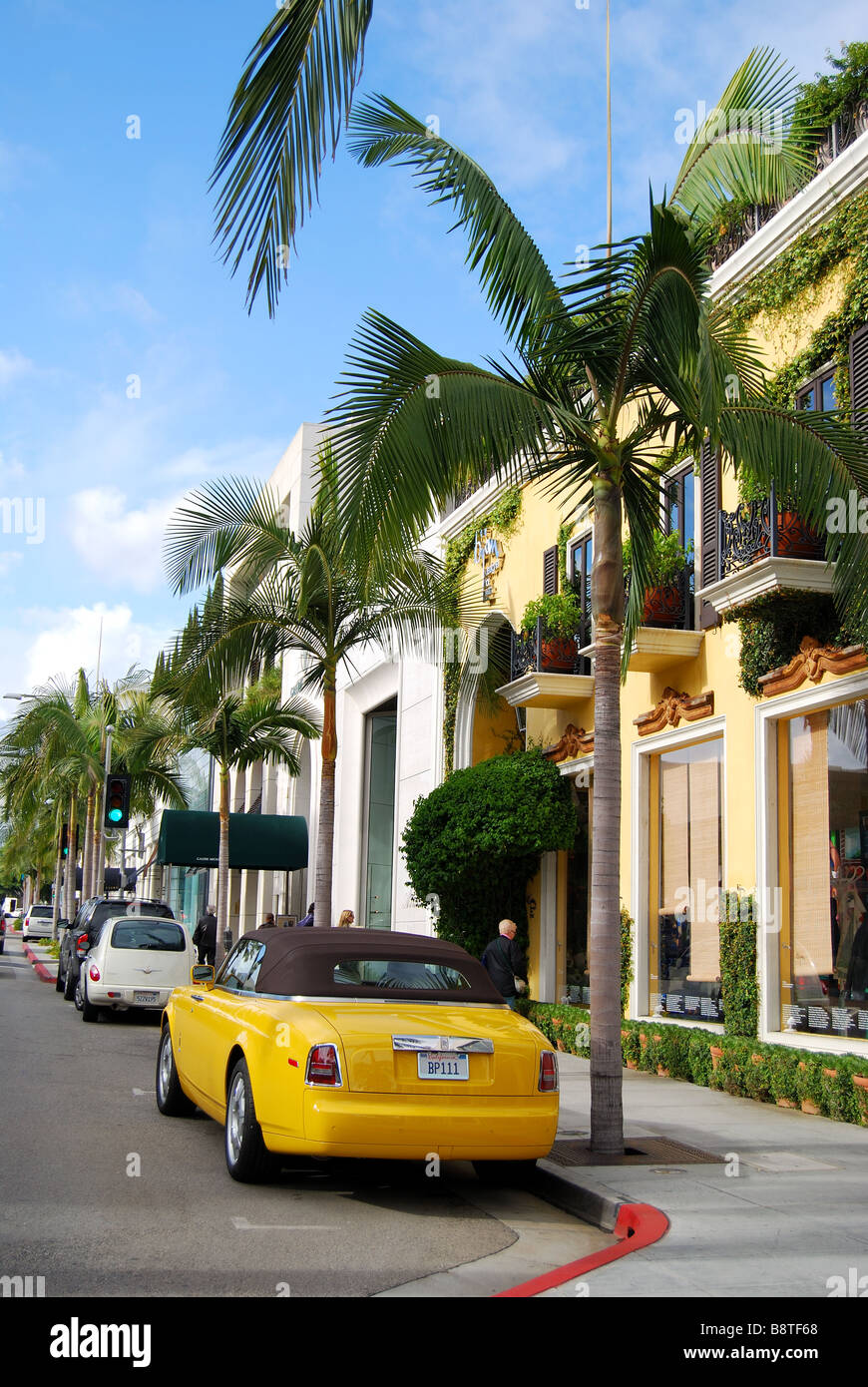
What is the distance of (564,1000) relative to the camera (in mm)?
18609

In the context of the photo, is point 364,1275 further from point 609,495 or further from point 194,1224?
point 609,495

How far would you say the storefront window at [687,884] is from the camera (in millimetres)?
14414

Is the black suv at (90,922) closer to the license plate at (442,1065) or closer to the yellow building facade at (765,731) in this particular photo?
the yellow building facade at (765,731)

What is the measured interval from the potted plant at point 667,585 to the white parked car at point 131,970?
8639 millimetres

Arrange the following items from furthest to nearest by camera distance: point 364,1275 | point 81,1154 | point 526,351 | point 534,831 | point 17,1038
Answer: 1. point 534,831
2. point 17,1038
3. point 526,351
4. point 81,1154
5. point 364,1275

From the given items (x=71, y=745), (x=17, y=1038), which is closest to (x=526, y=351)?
(x=17, y=1038)

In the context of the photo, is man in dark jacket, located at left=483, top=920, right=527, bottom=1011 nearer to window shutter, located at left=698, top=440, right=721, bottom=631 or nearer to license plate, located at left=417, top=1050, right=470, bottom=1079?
window shutter, located at left=698, top=440, right=721, bottom=631

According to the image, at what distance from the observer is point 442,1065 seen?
721cm

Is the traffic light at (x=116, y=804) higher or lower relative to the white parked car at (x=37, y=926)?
higher

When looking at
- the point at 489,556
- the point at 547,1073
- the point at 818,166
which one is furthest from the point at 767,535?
the point at 489,556

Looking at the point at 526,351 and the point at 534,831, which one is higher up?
the point at 526,351

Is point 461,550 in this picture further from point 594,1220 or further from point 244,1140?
point 594,1220

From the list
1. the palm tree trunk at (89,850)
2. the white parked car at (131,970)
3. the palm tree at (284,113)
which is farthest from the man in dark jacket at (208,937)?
the palm tree at (284,113)

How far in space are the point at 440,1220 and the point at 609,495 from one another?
5.38m
